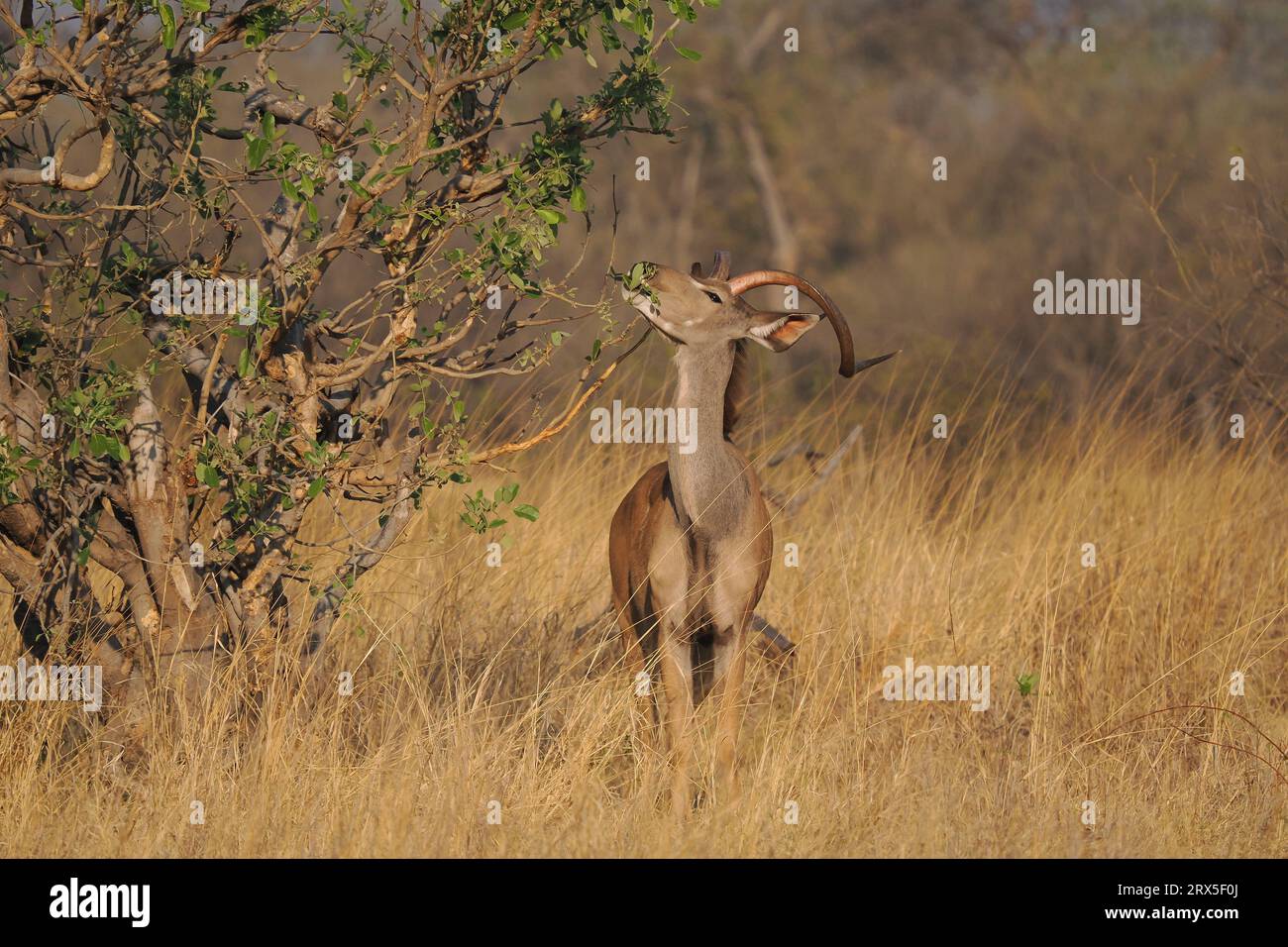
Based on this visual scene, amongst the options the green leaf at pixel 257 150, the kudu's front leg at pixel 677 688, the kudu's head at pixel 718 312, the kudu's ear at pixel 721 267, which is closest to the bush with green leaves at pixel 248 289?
the green leaf at pixel 257 150

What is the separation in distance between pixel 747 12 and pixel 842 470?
83.3 feet

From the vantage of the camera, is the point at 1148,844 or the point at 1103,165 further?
the point at 1103,165

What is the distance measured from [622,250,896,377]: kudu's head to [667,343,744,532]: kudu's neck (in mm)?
69

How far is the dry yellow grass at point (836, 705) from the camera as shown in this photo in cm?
508

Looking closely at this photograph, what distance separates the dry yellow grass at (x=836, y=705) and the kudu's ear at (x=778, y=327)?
1251 millimetres

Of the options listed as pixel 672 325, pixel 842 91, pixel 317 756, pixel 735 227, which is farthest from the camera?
pixel 842 91

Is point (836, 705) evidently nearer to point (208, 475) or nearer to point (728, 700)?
point (728, 700)

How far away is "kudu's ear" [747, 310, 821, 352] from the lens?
5.91 metres

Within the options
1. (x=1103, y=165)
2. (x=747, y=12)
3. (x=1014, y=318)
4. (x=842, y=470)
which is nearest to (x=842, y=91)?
(x=747, y=12)

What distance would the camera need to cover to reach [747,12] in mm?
32781

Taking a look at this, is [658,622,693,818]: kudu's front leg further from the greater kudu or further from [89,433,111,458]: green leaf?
[89,433,111,458]: green leaf

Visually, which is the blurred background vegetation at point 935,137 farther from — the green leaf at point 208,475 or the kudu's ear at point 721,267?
the green leaf at point 208,475

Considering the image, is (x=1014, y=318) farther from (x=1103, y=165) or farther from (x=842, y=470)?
(x=842, y=470)

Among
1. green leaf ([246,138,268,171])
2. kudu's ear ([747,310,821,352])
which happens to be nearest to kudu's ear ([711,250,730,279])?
kudu's ear ([747,310,821,352])
